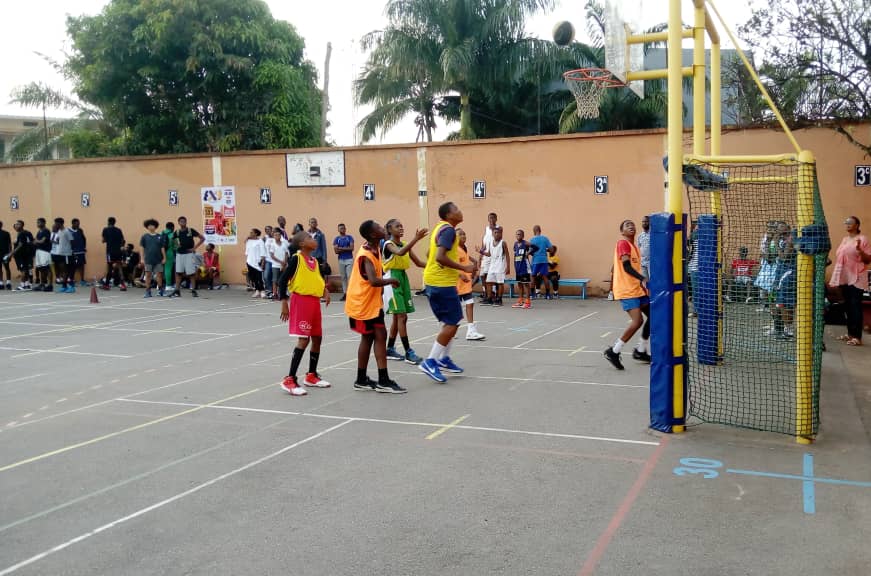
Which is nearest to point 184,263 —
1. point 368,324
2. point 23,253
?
point 23,253

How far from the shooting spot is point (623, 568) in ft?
13.7

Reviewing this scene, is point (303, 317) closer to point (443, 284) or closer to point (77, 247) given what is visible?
point (443, 284)

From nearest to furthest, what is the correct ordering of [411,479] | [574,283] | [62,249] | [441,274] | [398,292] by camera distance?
[411,479], [441,274], [398,292], [574,283], [62,249]

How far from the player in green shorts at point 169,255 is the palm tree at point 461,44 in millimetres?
11343

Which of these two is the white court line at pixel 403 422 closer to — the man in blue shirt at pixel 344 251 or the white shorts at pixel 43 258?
the man in blue shirt at pixel 344 251

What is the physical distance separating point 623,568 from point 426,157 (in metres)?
17.5

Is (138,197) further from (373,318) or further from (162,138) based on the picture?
(373,318)

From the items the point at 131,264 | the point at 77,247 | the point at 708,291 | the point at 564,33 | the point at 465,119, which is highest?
the point at 465,119

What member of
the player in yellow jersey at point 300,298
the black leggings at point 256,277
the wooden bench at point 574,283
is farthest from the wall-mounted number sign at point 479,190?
the player in yellow jersey at point 300,298

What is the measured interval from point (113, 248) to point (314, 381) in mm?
15737

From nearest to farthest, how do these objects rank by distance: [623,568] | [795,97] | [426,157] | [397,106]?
[623,568] < [795,97] < [426,157] < [397,106]

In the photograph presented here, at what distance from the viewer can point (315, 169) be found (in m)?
22.1

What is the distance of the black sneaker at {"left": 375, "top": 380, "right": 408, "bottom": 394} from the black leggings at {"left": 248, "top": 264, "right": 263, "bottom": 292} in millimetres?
13138

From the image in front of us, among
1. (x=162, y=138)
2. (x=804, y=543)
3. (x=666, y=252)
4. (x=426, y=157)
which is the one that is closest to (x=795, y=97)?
(x=426, y=157)
